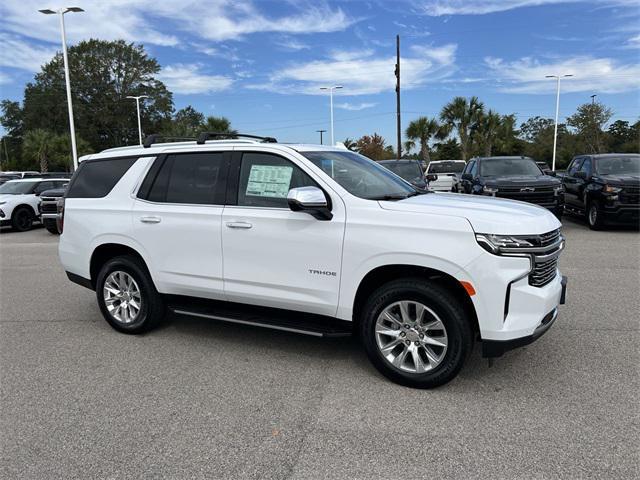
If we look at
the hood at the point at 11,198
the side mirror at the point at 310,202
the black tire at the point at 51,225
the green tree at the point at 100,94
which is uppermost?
the green tree at the point at 100,94

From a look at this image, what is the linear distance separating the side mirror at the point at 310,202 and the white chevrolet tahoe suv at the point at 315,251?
0.01 meters

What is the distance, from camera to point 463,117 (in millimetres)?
42281

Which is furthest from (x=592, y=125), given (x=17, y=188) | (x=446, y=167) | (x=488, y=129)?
(x=17, y=188)

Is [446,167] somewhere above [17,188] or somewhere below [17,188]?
above

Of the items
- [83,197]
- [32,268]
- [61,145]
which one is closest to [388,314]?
[83,197]

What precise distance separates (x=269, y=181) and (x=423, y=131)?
39.5m

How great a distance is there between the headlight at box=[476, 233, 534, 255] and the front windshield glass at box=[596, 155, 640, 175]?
10.3 m

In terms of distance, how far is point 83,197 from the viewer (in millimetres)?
5426

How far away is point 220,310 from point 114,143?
228ft

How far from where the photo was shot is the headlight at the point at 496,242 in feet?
11.3

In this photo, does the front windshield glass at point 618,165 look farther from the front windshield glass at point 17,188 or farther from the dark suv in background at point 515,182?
the front windshield glass at point 17,188

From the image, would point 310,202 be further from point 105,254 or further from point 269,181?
point 105,254

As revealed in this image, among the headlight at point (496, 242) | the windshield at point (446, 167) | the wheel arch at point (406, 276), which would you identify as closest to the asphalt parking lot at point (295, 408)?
the wheel arch at point (406, 276)

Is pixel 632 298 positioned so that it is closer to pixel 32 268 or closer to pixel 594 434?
pixel 594 434
